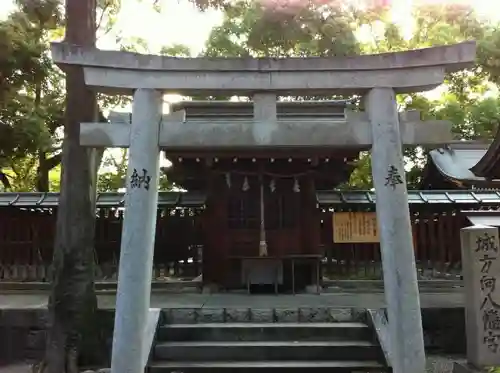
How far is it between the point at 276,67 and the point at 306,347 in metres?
4.57

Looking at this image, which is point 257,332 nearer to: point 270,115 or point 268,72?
point 270,115

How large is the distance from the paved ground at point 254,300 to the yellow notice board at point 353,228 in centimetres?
148

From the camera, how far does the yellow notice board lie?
42.0ft

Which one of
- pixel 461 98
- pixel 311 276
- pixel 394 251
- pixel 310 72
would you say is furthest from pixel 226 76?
pixel 461 98

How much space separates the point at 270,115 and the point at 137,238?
220 centimetres

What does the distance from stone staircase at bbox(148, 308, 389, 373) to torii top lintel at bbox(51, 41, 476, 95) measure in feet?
14.0

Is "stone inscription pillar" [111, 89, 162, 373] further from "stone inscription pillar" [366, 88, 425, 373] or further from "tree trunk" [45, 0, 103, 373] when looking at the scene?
"stone inscription pillar" [366, 88, 425, 373]

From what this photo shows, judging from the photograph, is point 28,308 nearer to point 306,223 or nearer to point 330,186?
point 306,223

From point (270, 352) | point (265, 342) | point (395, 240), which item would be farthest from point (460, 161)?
point (395, 240)

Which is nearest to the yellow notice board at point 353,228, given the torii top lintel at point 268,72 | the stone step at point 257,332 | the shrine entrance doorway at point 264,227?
the shrine entrance doorway at point 264,227

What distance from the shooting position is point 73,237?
7.95 m

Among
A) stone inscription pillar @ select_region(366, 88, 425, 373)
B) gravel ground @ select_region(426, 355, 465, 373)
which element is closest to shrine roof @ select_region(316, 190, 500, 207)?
gravel ground @ select_region(426, 355, 465, 373)

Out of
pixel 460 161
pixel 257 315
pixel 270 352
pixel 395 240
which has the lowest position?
pixel 270 352

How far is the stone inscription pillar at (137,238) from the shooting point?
5.71 m
